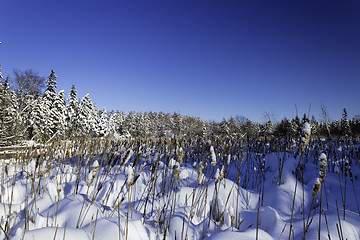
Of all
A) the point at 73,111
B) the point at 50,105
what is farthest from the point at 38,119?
the point at 73,111

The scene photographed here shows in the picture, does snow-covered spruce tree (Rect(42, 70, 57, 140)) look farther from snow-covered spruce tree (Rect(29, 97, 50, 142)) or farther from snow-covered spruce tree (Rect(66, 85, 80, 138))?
snow-covered spruce tree (Rect(66, 85, 80, 138))

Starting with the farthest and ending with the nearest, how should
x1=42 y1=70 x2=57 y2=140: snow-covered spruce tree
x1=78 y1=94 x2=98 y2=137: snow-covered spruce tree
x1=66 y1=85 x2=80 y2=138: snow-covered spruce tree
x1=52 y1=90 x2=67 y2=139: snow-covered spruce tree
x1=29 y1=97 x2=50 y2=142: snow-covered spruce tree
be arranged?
x1=78 y1=94 x2=98 y2=137: snow-covered spruce tree, x1=66 y1=85 x2=80 y2=138: snow-covered spruce tree, x1=52 y1=90 x2=67 y2=139: snow-covered spruce tree, x1=42 y1=70 x2=57 y2=140: snow-covered spruce tree, x1=29 y1=97 x2=50 y2=142: snow-covered spruce tree

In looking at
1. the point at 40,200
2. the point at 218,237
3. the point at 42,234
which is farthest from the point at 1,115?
the point at 218,237

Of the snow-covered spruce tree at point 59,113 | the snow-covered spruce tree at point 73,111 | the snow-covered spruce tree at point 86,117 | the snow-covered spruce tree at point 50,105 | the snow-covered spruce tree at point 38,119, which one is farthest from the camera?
the snow-covered spruce tree at point 86,117

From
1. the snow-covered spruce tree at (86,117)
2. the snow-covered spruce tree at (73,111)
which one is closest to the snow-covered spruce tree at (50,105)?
the snow-covered spruce tree at (73,111)

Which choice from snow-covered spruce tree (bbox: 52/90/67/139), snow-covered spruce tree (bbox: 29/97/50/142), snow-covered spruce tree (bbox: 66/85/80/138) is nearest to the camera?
snow-covered spruce tree (bbox: 29/97/50/142)

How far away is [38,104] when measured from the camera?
70.6 feet

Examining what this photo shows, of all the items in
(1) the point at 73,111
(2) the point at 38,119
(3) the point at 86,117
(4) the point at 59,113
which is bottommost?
(2) the point at 38,119

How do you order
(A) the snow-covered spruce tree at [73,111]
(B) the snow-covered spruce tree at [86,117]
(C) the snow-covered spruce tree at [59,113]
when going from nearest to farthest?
(C) the snow-covered spruce tree at [59,113]
(A) the snow-covered spruce tree at [73,111]
(B) the snow-covered spruce tree at [86,117]

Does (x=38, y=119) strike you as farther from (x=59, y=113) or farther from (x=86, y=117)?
(x=86, y=117)

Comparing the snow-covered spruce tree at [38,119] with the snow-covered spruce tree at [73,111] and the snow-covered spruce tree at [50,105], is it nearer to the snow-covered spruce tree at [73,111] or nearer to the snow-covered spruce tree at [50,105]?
the snow-covered spruce tree at [50,105]

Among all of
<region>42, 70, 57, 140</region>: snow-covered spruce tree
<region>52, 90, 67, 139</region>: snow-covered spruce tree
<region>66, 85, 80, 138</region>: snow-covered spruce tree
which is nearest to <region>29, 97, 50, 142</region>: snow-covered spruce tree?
<region>42, 70, 57, 140</region>: snow-covered spruce tree

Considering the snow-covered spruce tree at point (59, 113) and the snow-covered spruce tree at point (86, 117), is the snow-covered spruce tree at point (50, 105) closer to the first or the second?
the snow-covered spruce tree at point (59, 113)

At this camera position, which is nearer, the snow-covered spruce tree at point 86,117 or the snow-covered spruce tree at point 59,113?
the snow-covered spruce tree at point 59,113
